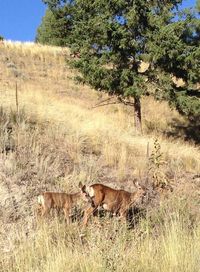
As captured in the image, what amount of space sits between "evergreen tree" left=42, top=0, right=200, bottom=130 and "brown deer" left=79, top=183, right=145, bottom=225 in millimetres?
9826

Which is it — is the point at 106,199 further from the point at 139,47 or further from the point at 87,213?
the point at 139,47

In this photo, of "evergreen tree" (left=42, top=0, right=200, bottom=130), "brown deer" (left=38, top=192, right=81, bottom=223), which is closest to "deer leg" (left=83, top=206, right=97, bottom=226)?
"brown deer" (left=38, top=192, right=81, bottom=223)

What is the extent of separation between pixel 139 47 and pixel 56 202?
11.6 metres

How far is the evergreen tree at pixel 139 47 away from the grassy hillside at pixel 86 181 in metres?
1.99

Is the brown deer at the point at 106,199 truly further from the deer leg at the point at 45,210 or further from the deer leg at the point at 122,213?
the deer leg at the point at 45,210

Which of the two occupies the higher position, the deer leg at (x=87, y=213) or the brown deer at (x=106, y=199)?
the brown deer at (x=106, y=199)

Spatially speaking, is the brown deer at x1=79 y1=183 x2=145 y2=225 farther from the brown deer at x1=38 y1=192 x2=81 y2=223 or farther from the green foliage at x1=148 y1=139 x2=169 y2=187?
the green foliage at x1=148 y1=139 x2=169 y2=187

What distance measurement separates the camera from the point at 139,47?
18.9 meters

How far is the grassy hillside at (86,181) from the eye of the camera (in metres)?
6.09

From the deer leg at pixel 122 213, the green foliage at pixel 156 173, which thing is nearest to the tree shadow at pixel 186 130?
the green foliage at pixel 156 173

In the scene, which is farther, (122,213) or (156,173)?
(156,173)

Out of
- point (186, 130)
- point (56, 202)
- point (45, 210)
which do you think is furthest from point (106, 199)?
point (186, 130)

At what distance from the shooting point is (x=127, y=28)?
18891 mm

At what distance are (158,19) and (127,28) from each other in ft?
3.98
